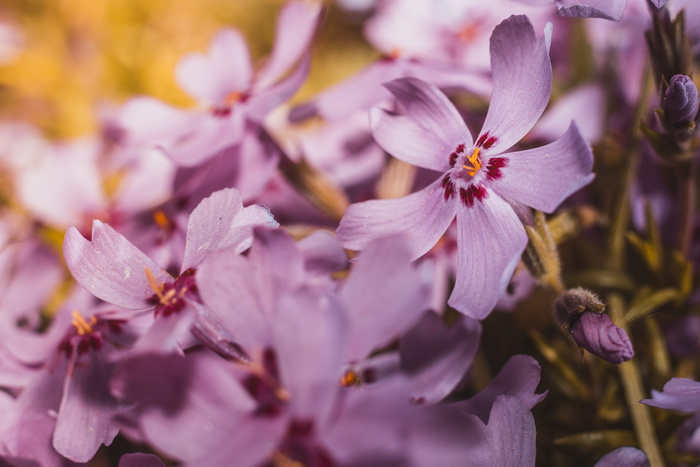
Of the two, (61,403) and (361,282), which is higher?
(361,282)

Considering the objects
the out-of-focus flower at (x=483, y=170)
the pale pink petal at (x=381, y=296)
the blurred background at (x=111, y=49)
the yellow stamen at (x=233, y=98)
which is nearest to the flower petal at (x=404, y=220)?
the out-of-focus flower at (x=483, y=170)

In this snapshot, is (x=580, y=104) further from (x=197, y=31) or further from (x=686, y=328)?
(x=197, y=31)

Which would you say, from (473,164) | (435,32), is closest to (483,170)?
(473,164)

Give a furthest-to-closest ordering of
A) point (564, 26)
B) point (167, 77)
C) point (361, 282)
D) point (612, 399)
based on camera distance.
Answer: point (167, 77), point (564, 26), point (612, 399), point (361, 282)

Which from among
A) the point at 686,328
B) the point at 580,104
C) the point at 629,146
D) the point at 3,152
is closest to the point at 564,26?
the point at 580,104

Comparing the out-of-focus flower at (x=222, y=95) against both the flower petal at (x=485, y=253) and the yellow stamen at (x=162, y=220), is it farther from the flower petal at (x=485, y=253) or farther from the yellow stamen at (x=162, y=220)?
the flower petal at (x=485, y=253)

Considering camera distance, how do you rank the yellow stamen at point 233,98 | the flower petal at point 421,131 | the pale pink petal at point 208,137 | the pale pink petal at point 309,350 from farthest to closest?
1. the yellow stamen at point 233,98
2. the pale pink petal at point 208,137
3. the flower petal at point 421,131
4. the pale pink petal at point 309,350

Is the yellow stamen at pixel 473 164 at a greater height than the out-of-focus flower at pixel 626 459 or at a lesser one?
greater

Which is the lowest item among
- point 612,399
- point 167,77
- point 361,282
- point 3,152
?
point 3,152
